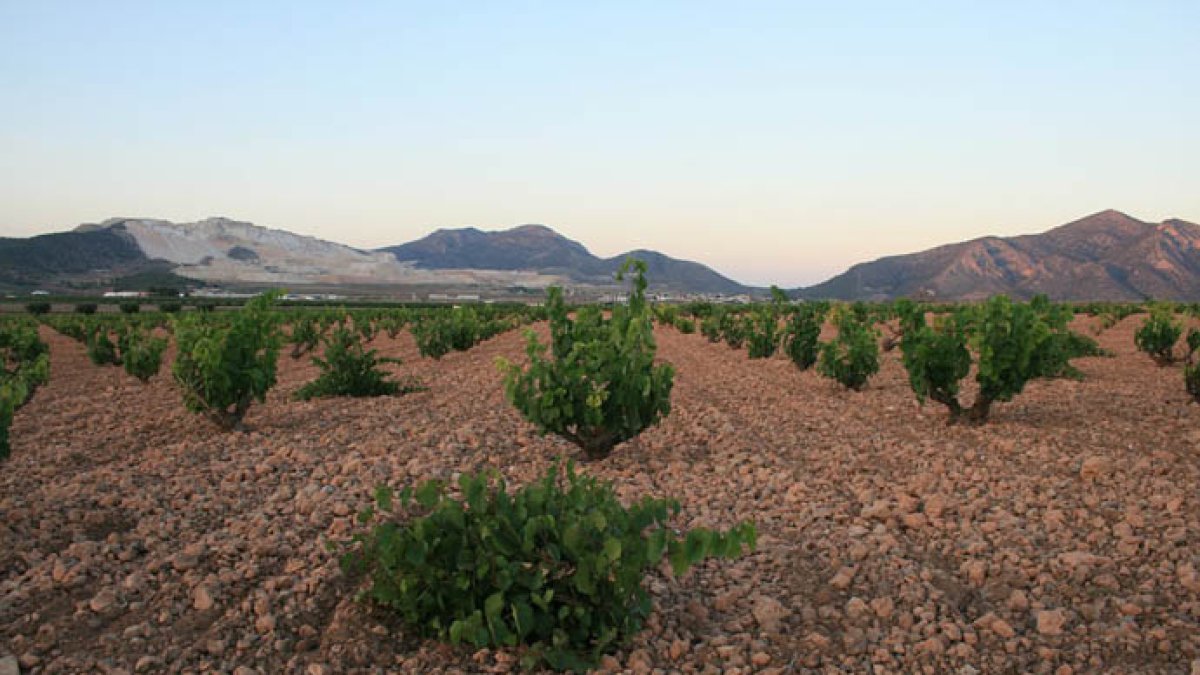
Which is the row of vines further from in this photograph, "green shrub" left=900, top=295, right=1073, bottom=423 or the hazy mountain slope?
the hazy mountain slope

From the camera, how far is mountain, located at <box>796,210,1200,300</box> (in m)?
102

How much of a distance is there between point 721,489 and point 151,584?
12.3 ft

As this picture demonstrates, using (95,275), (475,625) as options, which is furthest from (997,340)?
(95,275)

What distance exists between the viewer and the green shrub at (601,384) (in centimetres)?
650

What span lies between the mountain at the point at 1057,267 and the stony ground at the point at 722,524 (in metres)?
101

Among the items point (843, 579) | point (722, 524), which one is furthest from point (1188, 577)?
point (722, 524)

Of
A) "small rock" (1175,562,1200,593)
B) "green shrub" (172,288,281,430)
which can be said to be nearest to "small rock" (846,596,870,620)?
"small rock" (1175,562,1200,593)

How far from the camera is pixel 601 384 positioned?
6594mm

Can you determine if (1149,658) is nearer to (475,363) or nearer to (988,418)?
(988,418)

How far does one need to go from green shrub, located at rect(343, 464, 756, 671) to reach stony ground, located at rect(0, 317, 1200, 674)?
0.16 meters

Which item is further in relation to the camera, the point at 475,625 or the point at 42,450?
the point at 42,450

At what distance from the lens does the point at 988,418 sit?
852cm

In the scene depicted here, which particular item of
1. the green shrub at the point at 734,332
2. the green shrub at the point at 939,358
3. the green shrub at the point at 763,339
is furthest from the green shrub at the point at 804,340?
the green shrub at the point at 939,358

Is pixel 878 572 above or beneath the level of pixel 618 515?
beneath
